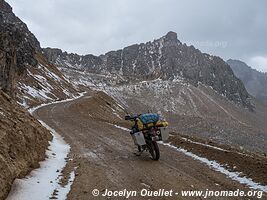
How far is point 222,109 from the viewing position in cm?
15225

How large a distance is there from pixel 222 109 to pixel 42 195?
14754 cm

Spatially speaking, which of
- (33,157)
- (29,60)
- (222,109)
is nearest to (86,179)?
(33,157)

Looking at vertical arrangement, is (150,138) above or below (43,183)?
above

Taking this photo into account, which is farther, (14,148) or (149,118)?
(149,118)

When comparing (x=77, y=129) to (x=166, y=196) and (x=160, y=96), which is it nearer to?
(x=166, y=196)

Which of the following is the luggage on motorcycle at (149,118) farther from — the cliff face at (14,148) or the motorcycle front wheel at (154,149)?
the cliff face at (14,148)

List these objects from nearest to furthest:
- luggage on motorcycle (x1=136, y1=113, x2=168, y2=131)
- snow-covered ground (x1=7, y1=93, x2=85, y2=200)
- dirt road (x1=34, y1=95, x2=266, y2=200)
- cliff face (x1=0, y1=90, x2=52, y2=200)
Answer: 1. snow-covered ground (x1=7, y1=93, x2=85, y2=200)
2. cliff face (x1=0, y1=90, x2=52, y2=200)
3. dirt road (x1=34, y1=95, x2=266, y2=200)
4. luggage on motorcycle (x1=136, y1=113, x2=168, y2=131)

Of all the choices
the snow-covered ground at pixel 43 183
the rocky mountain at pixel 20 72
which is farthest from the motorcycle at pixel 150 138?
the rocky mountain at pixel 20 72

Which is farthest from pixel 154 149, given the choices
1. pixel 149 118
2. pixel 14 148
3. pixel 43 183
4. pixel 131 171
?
pixel 14 148

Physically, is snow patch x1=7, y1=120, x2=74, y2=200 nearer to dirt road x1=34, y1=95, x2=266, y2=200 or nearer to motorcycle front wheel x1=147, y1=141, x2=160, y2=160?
dirt road x1=34, y1=95, x2=266, y2=200

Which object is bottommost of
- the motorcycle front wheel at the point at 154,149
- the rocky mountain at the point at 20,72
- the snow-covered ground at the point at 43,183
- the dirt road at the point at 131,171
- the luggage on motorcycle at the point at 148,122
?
the snow-covered ground at the point at 43,183

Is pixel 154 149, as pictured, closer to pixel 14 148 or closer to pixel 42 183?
pixel 42 183

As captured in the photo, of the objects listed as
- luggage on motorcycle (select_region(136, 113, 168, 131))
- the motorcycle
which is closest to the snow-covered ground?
the motorcycle

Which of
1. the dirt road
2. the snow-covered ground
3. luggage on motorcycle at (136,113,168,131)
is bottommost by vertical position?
the snow-covered ground
